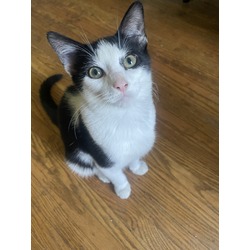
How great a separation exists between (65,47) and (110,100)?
0.19 metres

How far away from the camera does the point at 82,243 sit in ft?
3.55

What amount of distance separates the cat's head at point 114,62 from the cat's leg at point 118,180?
31 cm

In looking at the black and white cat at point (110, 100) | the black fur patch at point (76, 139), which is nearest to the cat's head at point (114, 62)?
the black and white cat at point (110, 100)

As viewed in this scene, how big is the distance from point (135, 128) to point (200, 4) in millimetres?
1282

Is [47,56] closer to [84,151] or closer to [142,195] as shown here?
[84,151]

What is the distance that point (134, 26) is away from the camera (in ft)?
2.76

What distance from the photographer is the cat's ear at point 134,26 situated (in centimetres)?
81

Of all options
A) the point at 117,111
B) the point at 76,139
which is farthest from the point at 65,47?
the point at 76,139

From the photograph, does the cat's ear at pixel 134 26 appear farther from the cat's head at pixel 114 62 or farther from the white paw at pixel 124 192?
the white paw at pixel 124 192

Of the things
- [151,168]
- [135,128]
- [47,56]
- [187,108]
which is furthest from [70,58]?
[47,56]

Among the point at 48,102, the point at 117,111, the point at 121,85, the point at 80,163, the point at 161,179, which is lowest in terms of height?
the point at 161,179

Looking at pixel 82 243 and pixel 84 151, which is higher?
pixel 84 151

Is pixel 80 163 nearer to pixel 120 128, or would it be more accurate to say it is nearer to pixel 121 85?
pixel 120 128

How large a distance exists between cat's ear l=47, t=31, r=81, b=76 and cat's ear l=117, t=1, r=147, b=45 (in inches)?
5.1
